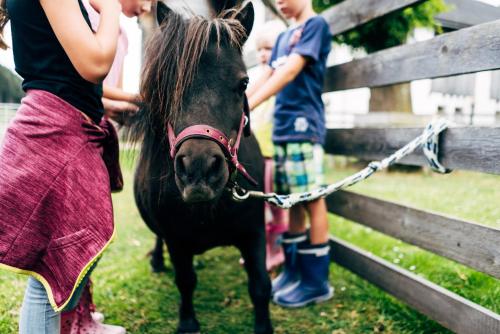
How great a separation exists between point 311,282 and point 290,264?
0.31 meters

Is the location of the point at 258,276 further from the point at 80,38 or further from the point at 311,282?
the point at 80,38

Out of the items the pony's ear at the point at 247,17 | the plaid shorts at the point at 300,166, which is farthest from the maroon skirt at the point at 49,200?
the plaid shorts at the point at 300,166

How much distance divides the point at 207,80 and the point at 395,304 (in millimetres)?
1945

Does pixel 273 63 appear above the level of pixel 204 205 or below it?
above

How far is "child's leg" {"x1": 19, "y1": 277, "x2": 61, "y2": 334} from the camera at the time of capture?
1521 millimetres

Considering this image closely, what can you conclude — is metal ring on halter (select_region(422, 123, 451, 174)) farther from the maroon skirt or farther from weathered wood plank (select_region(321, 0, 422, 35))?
the maroon skirt

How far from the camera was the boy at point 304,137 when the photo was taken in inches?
109

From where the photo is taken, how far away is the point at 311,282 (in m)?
2.88

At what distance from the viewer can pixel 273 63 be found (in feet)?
9.82

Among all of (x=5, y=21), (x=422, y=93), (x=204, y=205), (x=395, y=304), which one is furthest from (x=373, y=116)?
(x=5, y=21)

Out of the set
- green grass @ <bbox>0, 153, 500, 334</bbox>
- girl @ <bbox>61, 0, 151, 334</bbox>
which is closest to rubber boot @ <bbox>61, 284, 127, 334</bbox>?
girl @ <bbox>61, 0, 151, 334</bbox>

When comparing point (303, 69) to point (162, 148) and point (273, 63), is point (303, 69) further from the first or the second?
point (162, 148)

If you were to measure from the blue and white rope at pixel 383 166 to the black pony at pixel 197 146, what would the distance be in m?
0.19

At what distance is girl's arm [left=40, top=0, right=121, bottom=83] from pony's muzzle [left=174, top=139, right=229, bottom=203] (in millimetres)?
389
